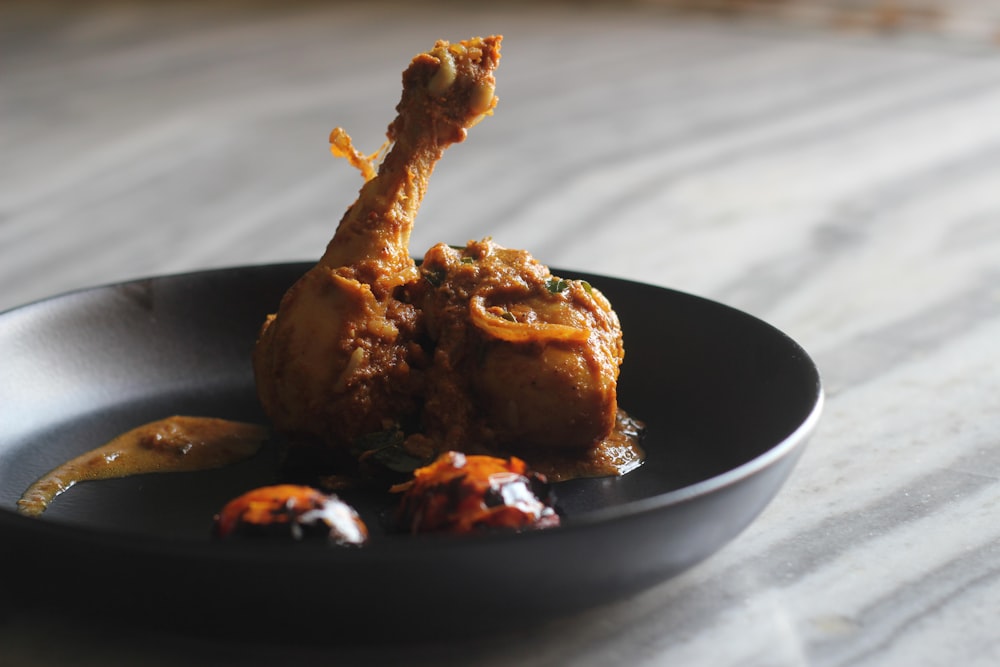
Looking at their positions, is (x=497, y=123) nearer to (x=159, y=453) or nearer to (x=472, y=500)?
(x=159, y=453)

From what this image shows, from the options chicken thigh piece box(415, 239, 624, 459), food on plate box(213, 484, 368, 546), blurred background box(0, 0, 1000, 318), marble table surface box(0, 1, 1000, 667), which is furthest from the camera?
blurred background box(0, 0, 1000, 318)

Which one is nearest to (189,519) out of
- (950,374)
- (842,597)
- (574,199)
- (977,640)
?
(842,597)

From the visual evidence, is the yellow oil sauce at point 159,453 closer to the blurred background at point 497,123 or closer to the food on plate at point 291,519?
the food on plate at point 291,519

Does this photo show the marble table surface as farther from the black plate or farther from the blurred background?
the black plate

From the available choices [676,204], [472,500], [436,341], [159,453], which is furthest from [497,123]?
[472,500]

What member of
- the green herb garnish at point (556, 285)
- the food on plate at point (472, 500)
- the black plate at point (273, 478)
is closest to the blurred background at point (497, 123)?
the black plate at point (273, 478)

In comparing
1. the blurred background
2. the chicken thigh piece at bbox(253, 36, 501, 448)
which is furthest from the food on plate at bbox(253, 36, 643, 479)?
the blurred background
